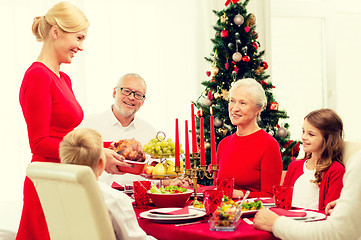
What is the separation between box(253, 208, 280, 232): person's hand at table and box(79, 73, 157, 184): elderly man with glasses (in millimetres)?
1723

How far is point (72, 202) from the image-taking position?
1720 millimetres

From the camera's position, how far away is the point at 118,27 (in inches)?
192

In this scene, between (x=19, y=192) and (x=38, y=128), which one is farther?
(x=19, y=192)

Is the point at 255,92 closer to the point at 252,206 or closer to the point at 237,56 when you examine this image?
the point at 252,206

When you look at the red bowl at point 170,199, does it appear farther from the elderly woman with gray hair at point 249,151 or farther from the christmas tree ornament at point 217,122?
the christmas tree ornament at point 217,122

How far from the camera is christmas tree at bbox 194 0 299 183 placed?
4469mm

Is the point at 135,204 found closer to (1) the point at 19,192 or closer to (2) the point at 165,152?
(2) the point at 165,152

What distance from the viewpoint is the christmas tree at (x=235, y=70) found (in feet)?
Result: 14.7

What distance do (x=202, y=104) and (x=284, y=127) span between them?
0.82 meters

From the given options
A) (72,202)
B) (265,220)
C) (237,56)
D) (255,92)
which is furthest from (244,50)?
(72,202)

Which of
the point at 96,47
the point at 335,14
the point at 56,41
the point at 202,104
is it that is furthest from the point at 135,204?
the point at 335,14

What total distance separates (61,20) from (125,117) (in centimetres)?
121

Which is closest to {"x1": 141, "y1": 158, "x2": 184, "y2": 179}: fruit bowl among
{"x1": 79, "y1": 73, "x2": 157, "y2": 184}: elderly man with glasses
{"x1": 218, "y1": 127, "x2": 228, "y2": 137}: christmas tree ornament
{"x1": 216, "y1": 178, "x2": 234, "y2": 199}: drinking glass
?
{"x1": 216, "y1": 178, "x2": 234, "y2": 199}: drinking glass
